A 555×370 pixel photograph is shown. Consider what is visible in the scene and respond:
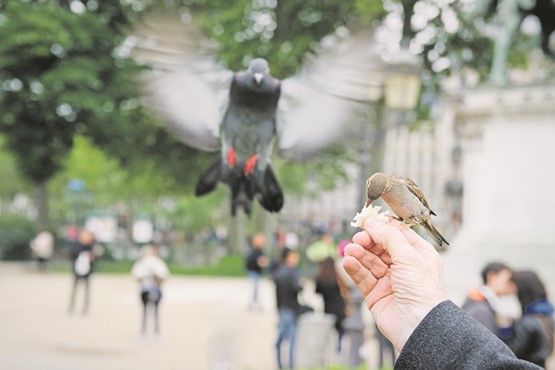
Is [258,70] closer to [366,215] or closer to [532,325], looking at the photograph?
[366,215]

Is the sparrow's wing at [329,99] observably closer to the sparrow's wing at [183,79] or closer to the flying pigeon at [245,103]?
the flying pigeon at [245,103]

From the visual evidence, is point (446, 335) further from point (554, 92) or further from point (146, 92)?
point (554, 92)

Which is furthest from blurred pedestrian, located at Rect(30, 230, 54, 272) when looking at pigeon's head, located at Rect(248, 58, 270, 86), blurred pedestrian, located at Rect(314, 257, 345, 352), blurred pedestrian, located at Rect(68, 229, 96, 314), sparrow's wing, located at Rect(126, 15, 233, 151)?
pigeon's head, located at Rect(248, 58, 270, 86)

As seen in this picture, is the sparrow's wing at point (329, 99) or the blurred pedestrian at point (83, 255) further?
the blurred pedestrian at point (83, 255)

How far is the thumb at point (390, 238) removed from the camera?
1730mm

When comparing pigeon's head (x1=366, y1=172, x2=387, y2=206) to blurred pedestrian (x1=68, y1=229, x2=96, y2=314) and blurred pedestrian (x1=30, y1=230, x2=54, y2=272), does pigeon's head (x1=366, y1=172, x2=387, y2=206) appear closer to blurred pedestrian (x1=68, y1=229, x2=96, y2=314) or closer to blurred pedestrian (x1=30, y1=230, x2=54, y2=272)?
blurred pedestrian (x1=68, y1=229, x2=96, y2=314)

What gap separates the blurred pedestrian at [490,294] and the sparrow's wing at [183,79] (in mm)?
3307

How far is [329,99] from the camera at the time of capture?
9.44 feet

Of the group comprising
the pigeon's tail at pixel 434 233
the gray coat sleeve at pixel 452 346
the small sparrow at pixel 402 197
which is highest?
the small sparrow at pixel 402 197

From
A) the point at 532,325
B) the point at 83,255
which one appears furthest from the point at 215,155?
the point at 83,255

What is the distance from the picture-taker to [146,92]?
9.71ft

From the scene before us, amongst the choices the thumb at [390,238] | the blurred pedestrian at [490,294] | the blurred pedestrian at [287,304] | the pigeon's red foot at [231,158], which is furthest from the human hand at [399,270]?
the blurred pedestrian at [287,304]

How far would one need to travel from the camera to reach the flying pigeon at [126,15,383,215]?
259 cm

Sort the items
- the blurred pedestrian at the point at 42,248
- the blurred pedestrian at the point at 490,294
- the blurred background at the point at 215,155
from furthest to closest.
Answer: the blurred pedestrian at the point at 42,248 → the blurred background at the point at 215,155 → the blurred pedestrian at the point at 490,294
